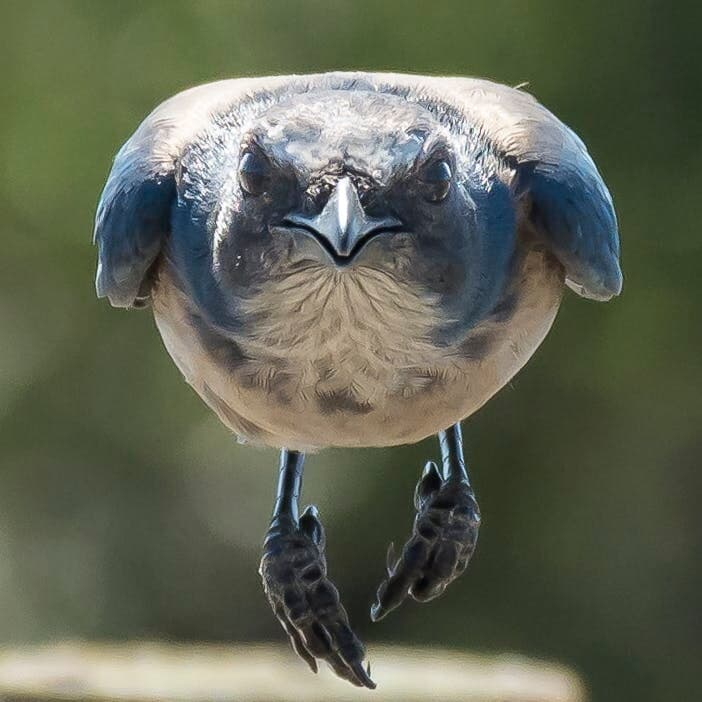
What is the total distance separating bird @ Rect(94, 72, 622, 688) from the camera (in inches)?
150

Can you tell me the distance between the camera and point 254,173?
3.82 meters

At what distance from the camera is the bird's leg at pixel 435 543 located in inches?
200

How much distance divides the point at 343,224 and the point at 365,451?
7.95 m

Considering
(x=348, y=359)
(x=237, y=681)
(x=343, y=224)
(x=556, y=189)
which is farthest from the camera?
(x=237, y=681)

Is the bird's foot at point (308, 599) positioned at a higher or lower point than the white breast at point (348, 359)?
lower

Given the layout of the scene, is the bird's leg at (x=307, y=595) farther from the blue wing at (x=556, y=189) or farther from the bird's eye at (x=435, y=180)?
the bird's eye at (x=435, y=180)

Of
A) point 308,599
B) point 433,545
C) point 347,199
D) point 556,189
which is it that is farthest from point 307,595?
point 347,199

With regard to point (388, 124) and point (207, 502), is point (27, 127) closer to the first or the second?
point (207, 502)

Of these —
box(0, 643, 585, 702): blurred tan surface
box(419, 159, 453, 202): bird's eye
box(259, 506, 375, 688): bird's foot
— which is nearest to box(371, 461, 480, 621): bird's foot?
box(259, 506, 375, 688): bird's foot

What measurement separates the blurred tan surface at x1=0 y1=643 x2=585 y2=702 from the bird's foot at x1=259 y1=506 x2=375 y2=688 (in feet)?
5.40

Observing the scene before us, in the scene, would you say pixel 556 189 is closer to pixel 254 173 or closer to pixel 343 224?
pixel 254 173

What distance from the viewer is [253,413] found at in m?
4.59

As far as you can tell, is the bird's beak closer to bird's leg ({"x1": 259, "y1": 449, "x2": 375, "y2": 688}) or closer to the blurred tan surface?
bird's leg ({"x1": 259, "y1": 449, "x2": 375, "y2": 688})

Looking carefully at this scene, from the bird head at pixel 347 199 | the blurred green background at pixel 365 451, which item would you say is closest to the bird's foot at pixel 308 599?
the bird head at pixel 347 199
